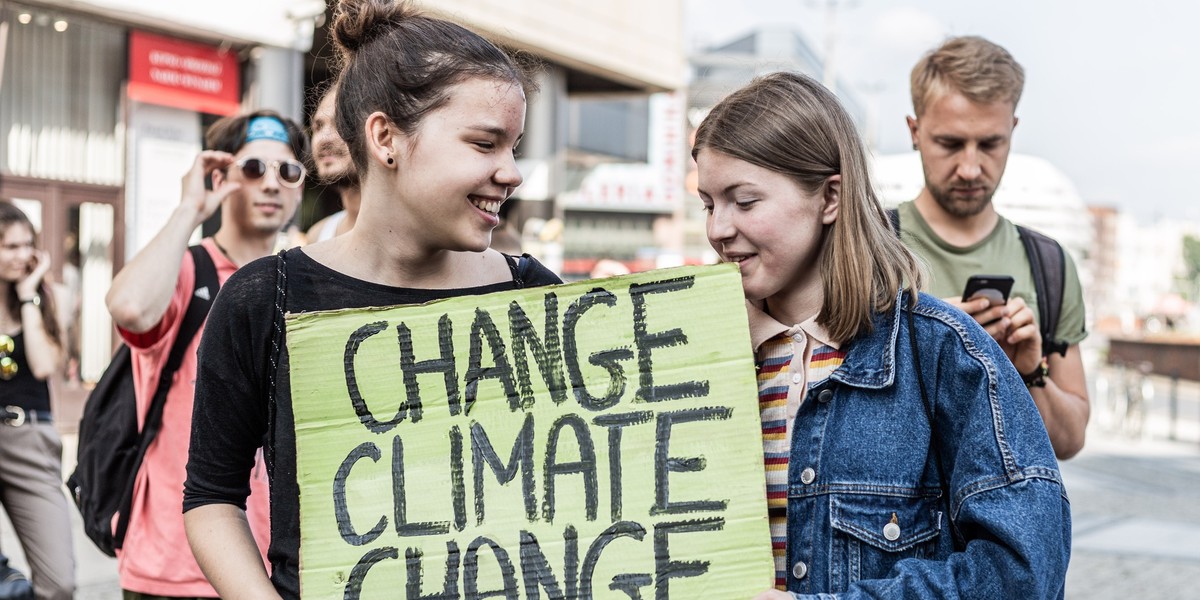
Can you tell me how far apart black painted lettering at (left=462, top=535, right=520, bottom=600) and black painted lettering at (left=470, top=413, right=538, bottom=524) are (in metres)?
0.04

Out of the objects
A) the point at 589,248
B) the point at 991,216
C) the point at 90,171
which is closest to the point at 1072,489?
the point at 991,216

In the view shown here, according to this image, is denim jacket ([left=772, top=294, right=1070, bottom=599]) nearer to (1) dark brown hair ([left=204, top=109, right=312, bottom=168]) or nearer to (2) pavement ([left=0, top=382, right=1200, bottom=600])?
(2) pavement ([left=0, top=382, right=1200, bottom=600])

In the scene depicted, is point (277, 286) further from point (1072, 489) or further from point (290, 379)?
point (1072, 489)

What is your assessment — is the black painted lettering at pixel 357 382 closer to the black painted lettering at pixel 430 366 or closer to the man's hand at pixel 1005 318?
the black painted lettering at pixel 430 366

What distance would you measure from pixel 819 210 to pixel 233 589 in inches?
45.4

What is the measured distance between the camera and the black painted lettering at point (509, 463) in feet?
6.10

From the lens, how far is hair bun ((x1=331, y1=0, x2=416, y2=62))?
215 cm

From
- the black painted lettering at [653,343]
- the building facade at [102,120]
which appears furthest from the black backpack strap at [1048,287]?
the building facade at [102,120]

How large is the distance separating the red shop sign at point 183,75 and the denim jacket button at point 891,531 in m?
11.7

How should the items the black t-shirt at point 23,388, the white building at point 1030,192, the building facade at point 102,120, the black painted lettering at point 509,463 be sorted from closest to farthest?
the black painted lettering at point 509,463 < the white building at point 1030,192 < the black t-shirt at point 23,388 < the building facade at point 102,120

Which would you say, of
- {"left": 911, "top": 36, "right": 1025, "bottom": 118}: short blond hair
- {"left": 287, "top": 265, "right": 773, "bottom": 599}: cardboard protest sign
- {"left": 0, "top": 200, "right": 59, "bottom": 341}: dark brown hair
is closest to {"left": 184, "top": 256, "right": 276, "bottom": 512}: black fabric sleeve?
{"left": 287, "top": 265, "right": 773, "bottom": 599}: cardboard protest sign

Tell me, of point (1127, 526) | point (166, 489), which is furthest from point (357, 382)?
point (1127, 526)

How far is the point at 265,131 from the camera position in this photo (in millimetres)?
3574

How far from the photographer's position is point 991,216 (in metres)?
3.30
